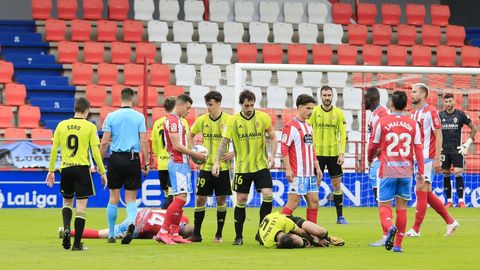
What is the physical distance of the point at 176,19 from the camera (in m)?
27.8

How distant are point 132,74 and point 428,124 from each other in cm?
1269

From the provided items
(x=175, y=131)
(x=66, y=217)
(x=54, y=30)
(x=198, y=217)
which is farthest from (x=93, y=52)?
(x=66, y=217)

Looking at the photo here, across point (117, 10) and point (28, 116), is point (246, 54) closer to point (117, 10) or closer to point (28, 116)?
point (117, 10)

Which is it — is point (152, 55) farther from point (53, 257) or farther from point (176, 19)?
point (53, 257)

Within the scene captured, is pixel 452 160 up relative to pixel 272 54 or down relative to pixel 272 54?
down

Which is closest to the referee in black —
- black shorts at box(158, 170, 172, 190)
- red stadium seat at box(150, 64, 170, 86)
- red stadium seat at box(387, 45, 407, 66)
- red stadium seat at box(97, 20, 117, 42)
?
black shorts at box(158, 170, 172, 190)

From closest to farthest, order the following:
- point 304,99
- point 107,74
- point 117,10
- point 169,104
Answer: point 304,99
point 169,104
point 107,74
point 117,10

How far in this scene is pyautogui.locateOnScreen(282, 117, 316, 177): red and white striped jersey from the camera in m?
13.2

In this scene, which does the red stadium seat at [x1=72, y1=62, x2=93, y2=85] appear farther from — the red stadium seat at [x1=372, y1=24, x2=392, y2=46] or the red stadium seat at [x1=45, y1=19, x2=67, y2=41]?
the red stadium seat at [x1=372, y1=24, x2=392, y2=46]

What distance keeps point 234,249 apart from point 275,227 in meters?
0.54

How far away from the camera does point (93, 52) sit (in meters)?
26.1

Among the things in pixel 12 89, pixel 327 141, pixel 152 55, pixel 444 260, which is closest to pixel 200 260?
pixel 444 260

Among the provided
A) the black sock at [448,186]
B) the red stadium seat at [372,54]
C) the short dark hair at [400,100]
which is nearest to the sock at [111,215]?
the short dark hair at [400,100]

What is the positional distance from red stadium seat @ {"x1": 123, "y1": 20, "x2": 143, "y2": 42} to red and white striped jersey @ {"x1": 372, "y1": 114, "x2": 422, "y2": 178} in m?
15.7
